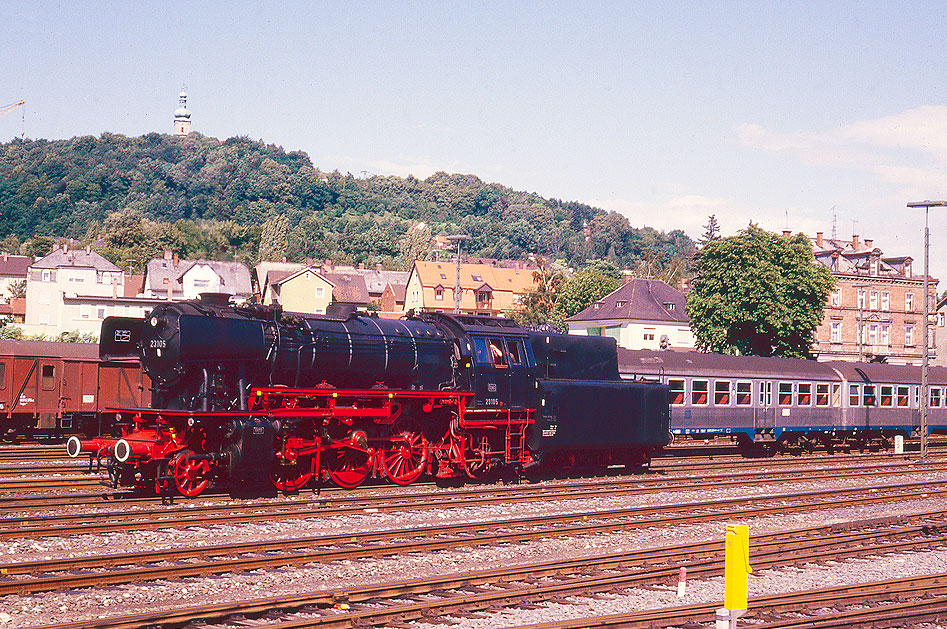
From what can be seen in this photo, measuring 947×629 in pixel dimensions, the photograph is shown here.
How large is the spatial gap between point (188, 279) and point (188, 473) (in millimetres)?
80911

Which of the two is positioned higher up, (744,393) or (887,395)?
(744,393)

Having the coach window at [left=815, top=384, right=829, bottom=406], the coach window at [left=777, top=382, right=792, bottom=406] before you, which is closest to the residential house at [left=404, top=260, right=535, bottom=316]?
the coach window at [left=815, top=384, right=829, bottom=406]

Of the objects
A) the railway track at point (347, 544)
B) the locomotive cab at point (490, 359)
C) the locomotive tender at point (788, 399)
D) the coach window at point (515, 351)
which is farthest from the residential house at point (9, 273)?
the railway track at point (347, 544)

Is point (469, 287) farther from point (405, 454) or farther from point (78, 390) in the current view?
point (405, 454)

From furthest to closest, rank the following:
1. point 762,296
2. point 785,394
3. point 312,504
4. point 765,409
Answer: point 762,296 < point 785,394 < point 765,409 < point 312,504

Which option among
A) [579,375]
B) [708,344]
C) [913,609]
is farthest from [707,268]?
[913,609]

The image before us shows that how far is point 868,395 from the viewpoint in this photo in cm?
3556

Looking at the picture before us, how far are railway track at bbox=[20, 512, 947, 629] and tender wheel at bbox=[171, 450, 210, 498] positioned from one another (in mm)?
7825

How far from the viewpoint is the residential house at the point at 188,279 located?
9288 centimetres

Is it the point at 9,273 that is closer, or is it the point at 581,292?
the point at 581,292

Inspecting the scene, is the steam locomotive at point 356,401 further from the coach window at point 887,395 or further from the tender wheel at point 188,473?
the coach window at point 887,395

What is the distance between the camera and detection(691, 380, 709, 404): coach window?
30.5 metres

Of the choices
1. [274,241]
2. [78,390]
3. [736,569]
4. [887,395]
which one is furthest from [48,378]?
[274,241]

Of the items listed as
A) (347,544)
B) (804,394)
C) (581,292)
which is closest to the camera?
(347,544)
